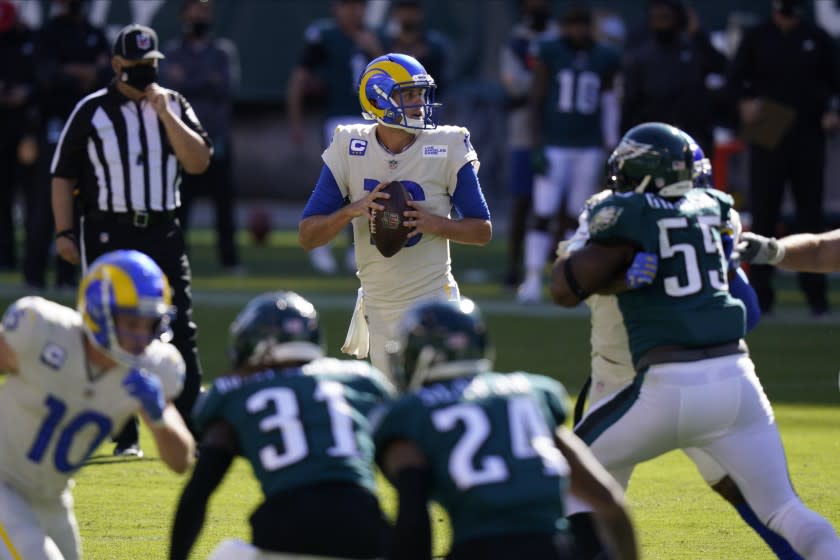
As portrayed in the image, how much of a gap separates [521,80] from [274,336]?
387 inches

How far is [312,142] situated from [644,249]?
56.4 ft

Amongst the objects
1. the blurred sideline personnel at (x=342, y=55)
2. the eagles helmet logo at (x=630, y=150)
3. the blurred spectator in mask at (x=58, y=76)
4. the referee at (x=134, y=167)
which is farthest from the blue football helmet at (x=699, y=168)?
the blurred sideline personnel at (x=342, y=55)

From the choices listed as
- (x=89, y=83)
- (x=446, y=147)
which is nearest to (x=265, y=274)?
(x=89, y=83)

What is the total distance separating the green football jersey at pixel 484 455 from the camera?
4.00 meters

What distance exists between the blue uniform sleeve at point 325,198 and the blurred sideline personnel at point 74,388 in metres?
1.93

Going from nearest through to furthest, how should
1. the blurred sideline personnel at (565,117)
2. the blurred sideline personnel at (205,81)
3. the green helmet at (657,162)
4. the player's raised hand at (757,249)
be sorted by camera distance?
the green helmet at (657,162), the player's raised hand at (757,249), the blurred sideline personnel at (565,117), the blurred sideline personnel at (205,81)

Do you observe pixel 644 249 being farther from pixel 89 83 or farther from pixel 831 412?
pixel 89 83

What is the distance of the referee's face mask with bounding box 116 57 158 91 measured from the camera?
7551mm

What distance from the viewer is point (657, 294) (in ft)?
17.3

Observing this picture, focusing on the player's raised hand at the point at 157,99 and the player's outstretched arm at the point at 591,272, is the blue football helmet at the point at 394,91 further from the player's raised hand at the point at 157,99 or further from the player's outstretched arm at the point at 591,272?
the player's outstretched arm at the point at 591,272

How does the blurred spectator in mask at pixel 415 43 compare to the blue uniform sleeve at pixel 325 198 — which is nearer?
the blue uniform sleeve at pixel 325 198

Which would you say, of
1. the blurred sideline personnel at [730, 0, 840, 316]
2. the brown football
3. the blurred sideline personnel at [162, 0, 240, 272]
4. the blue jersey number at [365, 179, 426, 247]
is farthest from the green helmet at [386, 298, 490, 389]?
the blurred sideline personnel at [162, 0, 240, 272]

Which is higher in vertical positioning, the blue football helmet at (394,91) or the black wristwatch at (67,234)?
the blue football helmet at (394,91)

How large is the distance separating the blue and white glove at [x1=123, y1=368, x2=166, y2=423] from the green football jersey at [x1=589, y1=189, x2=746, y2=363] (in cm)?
148
